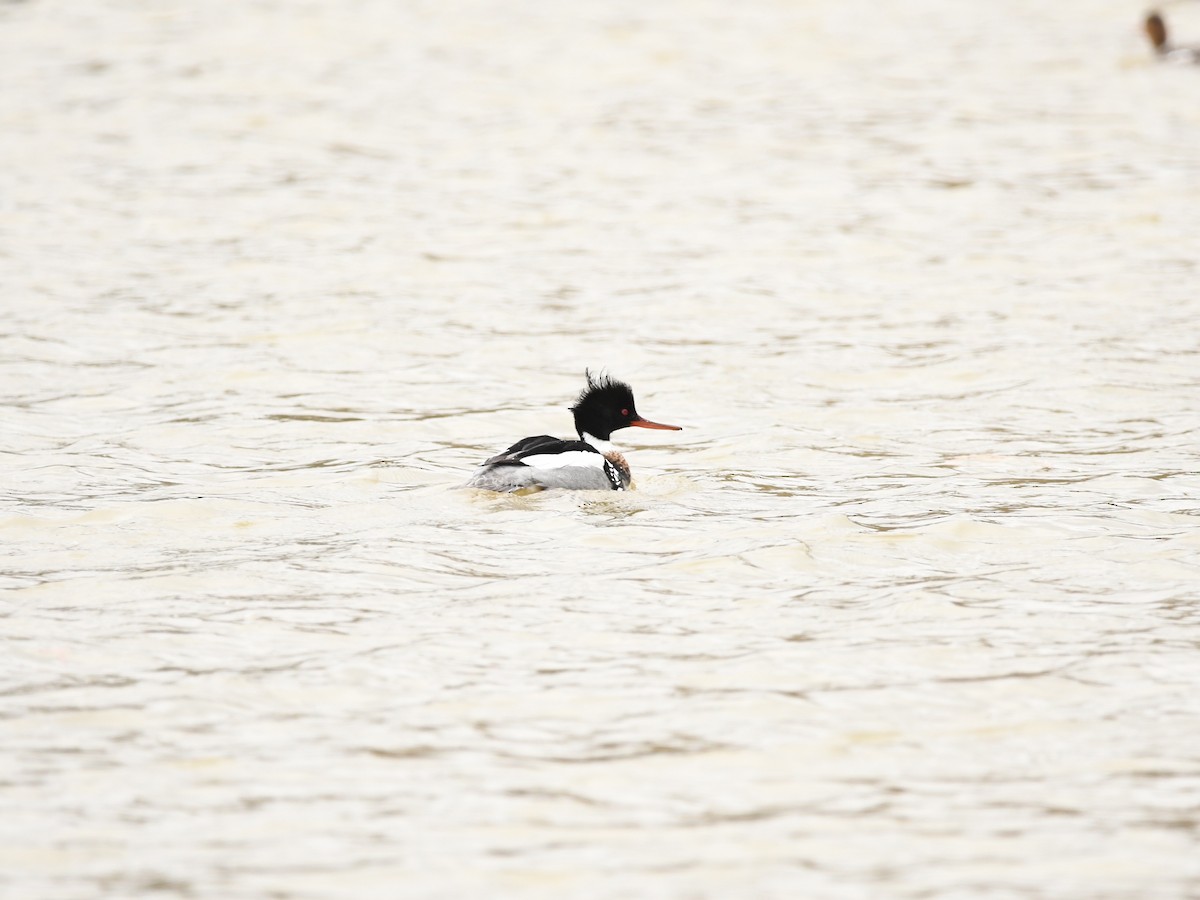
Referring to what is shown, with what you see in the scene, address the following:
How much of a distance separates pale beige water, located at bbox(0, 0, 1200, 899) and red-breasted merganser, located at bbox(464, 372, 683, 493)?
0.14m

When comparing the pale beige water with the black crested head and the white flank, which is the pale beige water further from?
the black crested head

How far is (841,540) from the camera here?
7.17 meters

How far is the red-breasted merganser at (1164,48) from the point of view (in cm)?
2063

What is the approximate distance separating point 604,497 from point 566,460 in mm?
285

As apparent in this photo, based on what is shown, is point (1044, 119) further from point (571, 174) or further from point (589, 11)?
point (589, 11)

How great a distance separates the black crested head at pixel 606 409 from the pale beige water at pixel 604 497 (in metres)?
0.36

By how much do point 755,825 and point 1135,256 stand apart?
9.43 metres

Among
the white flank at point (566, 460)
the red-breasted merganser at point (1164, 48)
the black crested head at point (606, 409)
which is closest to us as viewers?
the white flank at point (566, 460)

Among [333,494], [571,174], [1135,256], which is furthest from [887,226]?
[333,494]

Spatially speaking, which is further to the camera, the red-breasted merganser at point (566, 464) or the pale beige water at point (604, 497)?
the red-breasted merganser at point (566, 464)

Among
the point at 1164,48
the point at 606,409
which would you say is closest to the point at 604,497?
the point at 606,409

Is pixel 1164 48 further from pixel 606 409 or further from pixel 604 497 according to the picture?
pixel 604 497

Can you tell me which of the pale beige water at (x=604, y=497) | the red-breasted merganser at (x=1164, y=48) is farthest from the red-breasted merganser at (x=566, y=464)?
the red-breasted merganser at (x=1164, y=48)

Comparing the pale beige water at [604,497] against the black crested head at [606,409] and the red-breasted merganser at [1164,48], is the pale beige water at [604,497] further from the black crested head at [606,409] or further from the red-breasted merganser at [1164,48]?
the red-breasted merganser at [1164,48]
